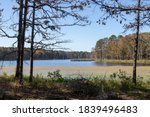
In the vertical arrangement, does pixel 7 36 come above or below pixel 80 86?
above

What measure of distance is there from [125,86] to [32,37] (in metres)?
5.38

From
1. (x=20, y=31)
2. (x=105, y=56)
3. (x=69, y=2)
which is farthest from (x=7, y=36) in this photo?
(x=105, y=56)

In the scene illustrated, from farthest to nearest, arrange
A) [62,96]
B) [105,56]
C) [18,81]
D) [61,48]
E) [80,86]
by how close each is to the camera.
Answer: [105,56]
[61,48]
[18,81]
[80,86]
[62,96]

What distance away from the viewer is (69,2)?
554 inches

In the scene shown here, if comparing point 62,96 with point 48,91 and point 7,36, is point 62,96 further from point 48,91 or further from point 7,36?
point 7,36

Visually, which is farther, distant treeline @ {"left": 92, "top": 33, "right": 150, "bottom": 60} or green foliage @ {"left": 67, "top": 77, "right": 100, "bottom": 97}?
distant treeline @ {"left": 92, "top": 33, "right": 150, "bottom": 60}

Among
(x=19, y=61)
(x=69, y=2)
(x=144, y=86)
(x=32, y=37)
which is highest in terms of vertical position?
(x=69, y=2)

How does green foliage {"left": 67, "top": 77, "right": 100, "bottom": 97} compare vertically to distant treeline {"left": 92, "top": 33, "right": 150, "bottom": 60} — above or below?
below

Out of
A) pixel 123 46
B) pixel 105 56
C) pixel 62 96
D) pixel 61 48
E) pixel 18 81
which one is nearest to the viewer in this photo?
pixel 62 96

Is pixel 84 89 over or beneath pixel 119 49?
beneath

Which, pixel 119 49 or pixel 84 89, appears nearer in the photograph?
pixel 84 89

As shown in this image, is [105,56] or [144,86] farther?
[105,56]

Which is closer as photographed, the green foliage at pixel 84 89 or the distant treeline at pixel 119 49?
the green foliage at pixel 84 89

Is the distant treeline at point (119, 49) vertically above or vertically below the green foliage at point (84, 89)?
above
